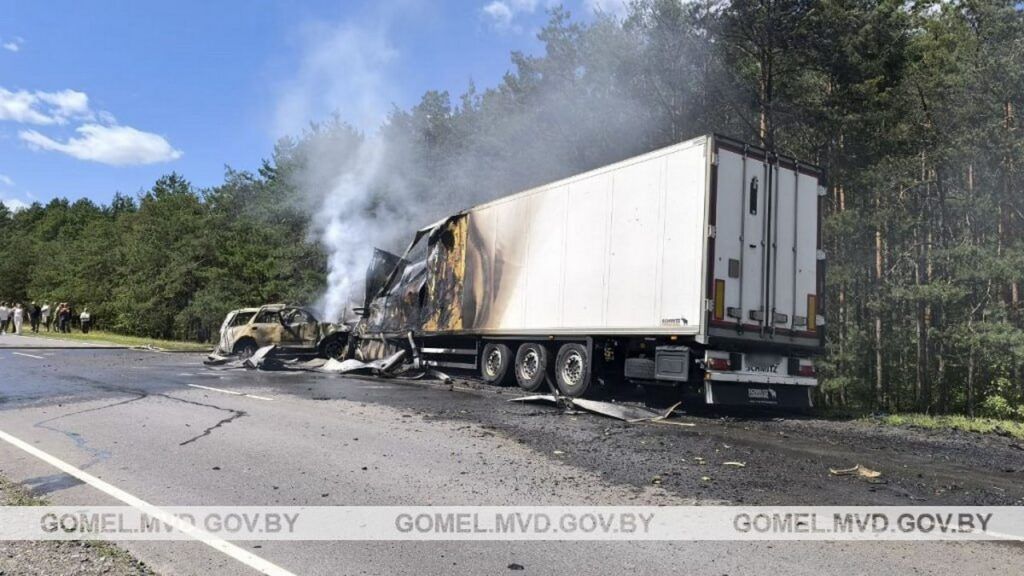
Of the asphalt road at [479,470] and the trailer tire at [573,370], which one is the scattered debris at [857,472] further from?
the trailer tire at [573,370]

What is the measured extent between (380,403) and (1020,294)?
18.6 meters

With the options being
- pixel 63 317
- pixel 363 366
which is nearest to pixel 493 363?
pixel 363 366

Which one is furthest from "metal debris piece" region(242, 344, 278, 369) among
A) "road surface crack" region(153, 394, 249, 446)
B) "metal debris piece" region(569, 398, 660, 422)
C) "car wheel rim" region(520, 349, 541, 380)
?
"metal debris piece" region(569, 398, 660, 422)

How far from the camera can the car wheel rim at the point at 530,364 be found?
11.8 metres

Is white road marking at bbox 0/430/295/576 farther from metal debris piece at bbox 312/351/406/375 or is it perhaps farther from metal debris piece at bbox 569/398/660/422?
metal debris piece at bbox 312/351/406/375

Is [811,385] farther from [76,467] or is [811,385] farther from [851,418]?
[76,467]

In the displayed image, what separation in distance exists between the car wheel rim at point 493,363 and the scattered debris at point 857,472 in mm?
7426

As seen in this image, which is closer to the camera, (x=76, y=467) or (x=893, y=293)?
(x=76, y=467)

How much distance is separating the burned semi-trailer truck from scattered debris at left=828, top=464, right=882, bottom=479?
9.80 ft

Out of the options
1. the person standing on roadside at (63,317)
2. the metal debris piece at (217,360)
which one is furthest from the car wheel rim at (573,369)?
the person standing on roadside at (63,317)

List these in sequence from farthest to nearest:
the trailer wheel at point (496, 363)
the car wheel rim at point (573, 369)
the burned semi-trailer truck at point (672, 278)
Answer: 1. the trailer wheel at point (496, 363)
2. the car wheel rim at point (573, 369)
3. the burned semi-trailer truck at point (672, 278)

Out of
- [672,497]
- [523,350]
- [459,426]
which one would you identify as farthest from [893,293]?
[672,497]

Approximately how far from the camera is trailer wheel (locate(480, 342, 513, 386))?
41.3ft

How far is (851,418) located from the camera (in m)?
9.80
